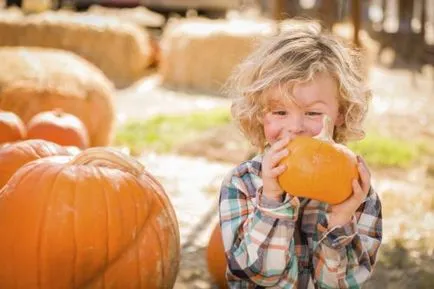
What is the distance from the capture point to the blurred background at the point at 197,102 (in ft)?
16.6

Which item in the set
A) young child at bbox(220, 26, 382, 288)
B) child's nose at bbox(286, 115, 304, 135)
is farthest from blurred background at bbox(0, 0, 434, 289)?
child's nose at bbox(286, 115, 304, 135)

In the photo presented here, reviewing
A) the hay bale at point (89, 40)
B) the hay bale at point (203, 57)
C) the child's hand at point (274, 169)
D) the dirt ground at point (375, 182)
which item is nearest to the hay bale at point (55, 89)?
the dirt ground at point (375, 182)

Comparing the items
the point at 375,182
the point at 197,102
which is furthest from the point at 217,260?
the point at 197,102

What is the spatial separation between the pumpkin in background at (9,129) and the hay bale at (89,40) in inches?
335

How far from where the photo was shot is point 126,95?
11.5m

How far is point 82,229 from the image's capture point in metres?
3.06

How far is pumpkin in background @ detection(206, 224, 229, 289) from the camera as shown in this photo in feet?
12.1

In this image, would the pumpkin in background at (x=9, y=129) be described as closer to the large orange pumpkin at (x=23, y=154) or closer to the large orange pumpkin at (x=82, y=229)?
the large orange pumpkin at (x=23, y=154)

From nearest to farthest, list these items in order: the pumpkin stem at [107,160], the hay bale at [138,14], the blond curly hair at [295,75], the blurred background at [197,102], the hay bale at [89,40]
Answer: the blond curly hair at [295,75] → the pumpkin stem at [107,160] → the blurred background at [197,102] → the hay bale at [89,40] → the hay bale at [138,14]

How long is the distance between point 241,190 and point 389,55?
51.6 feet

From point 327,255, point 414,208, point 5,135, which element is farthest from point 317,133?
point 414,208

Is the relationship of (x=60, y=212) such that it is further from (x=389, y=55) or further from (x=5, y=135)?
(x=389, y=55)

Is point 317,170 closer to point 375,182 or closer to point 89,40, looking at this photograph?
point 375,182

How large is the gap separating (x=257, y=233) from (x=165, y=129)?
6.11 meters
